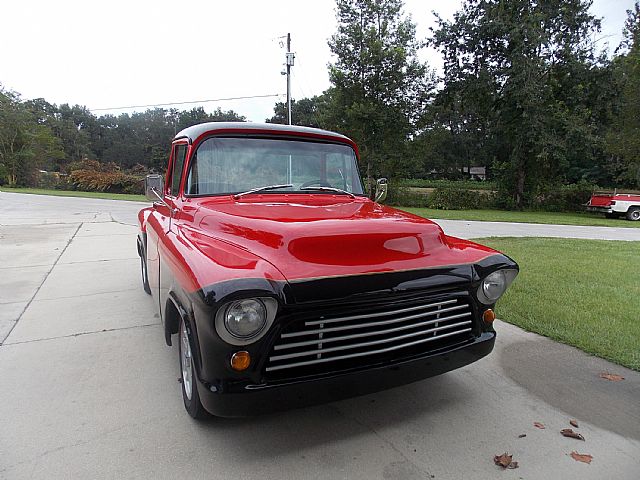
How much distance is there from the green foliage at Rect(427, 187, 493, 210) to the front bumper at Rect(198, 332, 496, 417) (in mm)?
21062

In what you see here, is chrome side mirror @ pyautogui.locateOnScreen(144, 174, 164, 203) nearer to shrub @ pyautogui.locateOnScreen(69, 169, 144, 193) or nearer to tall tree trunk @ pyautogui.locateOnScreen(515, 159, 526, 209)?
tall tree trunk @ pyautogui.locateOnScreen(515, 159, 526, 209)

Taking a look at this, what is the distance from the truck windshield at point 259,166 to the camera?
10.7 feet

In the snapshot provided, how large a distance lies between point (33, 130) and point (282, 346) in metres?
49.0

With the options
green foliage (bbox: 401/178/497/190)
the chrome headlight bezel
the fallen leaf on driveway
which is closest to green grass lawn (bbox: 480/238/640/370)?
the fallen leaf on driveway

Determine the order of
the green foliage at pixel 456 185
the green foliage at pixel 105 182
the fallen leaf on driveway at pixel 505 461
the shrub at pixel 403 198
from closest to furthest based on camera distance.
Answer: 1. the fallen leaf on driveway at pixel 505 461
2. the shrub at pixel 403 198
3. the green foliage at pixel 456 185
4. the green foliage at pixel 105 182

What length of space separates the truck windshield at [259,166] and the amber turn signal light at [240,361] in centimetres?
161

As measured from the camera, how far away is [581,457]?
2.23m

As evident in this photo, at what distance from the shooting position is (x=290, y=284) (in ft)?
6.50

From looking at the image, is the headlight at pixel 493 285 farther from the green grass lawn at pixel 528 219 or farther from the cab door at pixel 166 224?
the green grass lawn at pixel 528 219

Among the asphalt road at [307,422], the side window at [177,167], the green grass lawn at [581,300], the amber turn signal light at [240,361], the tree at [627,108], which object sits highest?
the tree at [627,108]

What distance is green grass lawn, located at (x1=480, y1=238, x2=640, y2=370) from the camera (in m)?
3.81

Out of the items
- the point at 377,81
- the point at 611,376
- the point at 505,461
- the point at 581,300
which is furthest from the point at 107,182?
the point at 505,461

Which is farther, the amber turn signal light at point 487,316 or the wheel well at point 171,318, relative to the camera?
the wheel well at point 171,318

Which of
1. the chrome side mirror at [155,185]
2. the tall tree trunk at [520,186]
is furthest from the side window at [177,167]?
the tall tree trunk at [520,186]
